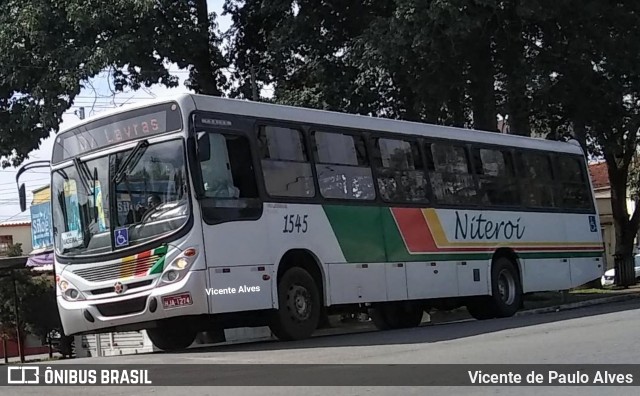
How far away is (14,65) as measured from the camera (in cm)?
2220

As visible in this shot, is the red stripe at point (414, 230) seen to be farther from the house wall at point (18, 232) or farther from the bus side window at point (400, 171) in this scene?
the house wall at point (18, 232)

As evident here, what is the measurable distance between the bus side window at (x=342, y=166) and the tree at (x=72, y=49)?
8.41 m

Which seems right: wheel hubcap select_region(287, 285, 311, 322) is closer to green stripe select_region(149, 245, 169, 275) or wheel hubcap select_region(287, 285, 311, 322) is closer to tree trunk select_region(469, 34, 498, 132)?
green stripe select_region(149, 245, 169, 275)

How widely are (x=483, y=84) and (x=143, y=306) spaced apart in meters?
13.7

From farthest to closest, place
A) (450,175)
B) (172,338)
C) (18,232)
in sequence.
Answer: (18,232) → (450,175) → (172,338)

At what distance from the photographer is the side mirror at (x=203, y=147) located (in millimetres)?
11875

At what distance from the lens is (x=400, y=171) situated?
15680mm

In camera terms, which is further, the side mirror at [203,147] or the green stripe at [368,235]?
the green stripe at [368,235]

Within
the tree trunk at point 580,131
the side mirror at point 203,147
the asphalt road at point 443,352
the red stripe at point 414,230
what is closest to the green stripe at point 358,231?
the red stripe at point 414,230

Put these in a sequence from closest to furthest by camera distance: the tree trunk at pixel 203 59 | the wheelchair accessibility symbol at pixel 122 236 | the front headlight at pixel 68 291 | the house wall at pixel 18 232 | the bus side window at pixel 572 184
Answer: the wheelchair accessibility symbol at pixel 122 236 < the front headlight at pixel 68 291 < the bus side window at pixel 572 184 < the tree trunk at pixel 203 59 < the house wall at pixel 18 232

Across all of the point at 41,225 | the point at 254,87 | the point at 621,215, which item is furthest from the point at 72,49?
the point at 621,215

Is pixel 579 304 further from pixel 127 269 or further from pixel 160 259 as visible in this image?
pixel 127 269

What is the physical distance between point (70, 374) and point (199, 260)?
99.5 inches

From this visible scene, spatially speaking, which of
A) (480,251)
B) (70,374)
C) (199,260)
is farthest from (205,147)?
(480,251)
